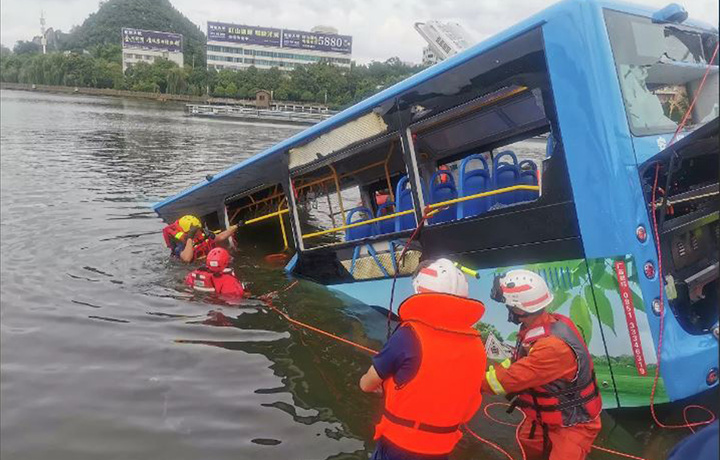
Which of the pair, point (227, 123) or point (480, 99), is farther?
point (227, 123)

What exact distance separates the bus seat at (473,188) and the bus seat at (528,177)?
1.19 feet

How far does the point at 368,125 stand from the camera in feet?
20.1

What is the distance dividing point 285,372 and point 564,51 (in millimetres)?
3912

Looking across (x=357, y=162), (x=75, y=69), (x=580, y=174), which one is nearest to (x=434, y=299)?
(x=580, y=174)

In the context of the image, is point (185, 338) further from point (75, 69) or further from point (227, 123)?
point (75, 69)

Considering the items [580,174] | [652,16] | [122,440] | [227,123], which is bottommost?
[122,440]

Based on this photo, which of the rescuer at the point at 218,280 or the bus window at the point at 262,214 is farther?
the bus window at the point at 262,214

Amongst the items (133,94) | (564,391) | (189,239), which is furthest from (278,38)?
(564,391)

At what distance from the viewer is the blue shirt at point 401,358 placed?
10.1ft

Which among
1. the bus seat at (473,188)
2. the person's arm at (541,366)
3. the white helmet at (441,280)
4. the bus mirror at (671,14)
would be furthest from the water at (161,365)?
the bus mirror at (671,14)

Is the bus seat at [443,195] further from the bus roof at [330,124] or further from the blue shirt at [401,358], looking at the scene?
the blue shirt at [401,358]

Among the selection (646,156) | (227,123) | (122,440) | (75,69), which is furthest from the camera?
(75,69)

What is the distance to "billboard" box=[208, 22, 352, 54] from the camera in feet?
386

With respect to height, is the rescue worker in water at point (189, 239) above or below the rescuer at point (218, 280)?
above
